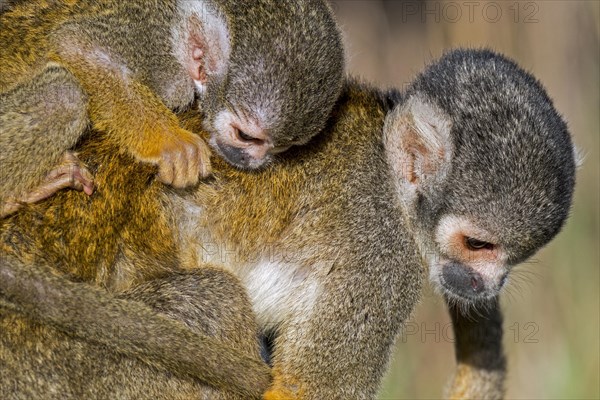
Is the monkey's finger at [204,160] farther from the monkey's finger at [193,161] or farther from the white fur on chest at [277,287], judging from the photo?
the white fur on chest at [277,287]

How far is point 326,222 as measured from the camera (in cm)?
526

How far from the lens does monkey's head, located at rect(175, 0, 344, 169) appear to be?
4.78 meters

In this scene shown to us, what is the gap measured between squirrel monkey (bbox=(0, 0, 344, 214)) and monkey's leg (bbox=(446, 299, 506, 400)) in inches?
73.7

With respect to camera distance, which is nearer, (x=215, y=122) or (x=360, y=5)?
(x=215, y=122)

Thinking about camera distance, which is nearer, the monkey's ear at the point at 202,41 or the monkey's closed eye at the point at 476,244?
the monkey's ear at the point at 202,41

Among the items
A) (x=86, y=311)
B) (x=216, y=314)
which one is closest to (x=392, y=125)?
(x=216, y=314)

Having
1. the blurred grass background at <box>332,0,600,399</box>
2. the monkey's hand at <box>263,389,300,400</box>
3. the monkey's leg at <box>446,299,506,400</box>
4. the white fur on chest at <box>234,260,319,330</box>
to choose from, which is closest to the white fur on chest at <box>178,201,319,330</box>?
the white fur on chest at <box>234,260,319,330</box>

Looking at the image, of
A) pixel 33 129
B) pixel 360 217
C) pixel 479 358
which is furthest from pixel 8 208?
pixel 479 358

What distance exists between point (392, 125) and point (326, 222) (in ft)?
2.28

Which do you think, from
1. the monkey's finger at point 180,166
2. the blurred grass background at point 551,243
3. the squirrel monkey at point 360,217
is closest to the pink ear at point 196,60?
the squirrel monkey at point 360,217

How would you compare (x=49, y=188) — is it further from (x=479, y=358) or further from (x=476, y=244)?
(x=479, y=358)

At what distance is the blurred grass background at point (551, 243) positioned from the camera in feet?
26.8

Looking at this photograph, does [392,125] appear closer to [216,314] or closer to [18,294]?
[216,314]

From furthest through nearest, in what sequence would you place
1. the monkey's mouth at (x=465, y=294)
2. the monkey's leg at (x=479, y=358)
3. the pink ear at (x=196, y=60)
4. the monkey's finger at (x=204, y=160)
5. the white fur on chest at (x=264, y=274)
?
the monkey's leg at (x=479, y=358) < the monkey's mouth at (x=465, y=294) < the white fur on chest at (x=264, y=274) < the pink ear at (x=196, y=60) < the monkey's finger at (x=204, y=160)
